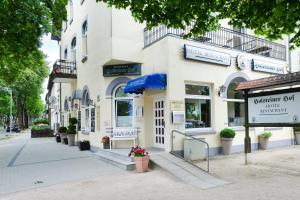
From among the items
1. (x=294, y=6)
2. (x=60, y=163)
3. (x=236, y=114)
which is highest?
(x=294, y=6)

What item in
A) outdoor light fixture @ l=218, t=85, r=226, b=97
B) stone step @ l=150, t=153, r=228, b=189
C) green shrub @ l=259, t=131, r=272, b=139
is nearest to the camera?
stone step @ l=150, t=153, r=228, b=189

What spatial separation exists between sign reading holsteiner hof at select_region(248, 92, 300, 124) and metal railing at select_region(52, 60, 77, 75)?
12029 mm

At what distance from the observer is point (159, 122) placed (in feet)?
39.3

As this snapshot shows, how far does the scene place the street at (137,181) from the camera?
6.73m

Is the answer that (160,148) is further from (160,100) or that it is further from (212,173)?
(212,173)

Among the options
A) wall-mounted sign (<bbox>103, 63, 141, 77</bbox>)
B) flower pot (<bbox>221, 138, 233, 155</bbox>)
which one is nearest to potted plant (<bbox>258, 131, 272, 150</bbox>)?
flower pot (<bbox>221, 138, 233, 155</bbox>)

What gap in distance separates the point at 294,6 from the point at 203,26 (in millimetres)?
2241

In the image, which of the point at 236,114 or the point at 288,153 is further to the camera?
the point at 236,114

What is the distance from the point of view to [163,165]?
363 inches

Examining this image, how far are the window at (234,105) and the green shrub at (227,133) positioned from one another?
962 millimetres

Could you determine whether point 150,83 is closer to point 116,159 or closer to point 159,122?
point 159,122

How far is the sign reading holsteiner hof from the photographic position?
7.77 meters

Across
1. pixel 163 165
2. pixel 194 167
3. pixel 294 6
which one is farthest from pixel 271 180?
pixel 294 6

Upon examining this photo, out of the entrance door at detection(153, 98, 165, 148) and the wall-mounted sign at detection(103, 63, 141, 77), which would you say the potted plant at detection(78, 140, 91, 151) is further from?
the entrance door at detection(153, 98, 165, 148)
